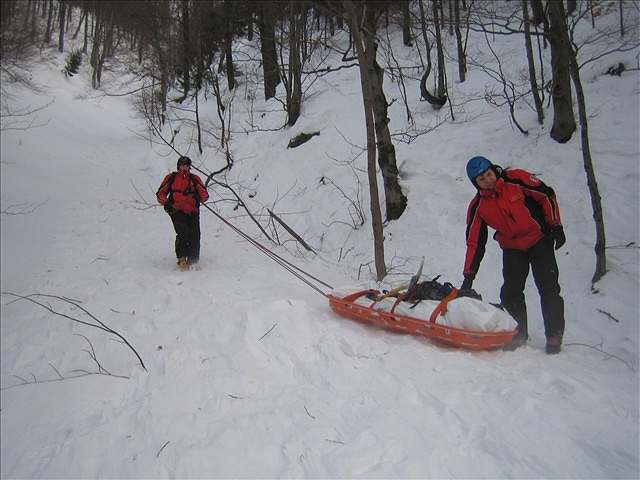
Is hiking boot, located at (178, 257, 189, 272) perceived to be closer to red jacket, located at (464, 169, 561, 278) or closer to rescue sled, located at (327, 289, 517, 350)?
rescue sled, located at (327, 289, 517, 350)

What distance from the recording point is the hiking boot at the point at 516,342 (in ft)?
12.6

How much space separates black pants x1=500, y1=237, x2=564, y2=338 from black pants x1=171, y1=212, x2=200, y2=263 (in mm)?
4614

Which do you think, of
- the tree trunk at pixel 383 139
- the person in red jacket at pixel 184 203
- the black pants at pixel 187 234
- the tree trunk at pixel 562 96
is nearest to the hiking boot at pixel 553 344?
the tree trunk at pixel 383 139

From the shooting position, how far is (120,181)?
1510 centimetres

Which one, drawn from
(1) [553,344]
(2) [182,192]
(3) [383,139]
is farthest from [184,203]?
(1) [553,344]

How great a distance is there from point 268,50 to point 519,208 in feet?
42.2

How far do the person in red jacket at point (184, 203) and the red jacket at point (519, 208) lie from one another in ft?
14.0

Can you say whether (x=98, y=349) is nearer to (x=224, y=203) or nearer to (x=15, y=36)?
(x=224, y=203)

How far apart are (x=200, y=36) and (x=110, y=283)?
1426 centimetres

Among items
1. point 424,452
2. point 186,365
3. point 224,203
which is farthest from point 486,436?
point 224,203

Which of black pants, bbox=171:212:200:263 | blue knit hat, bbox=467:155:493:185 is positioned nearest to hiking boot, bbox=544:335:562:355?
blue knit hat, bbox=467:155:493:185

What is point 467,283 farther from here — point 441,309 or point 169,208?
point 169,208

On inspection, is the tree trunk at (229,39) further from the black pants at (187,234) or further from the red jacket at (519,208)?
the red jacket at (519,208)

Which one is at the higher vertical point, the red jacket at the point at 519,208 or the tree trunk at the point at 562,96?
the tree trunk at the point at 562,96
